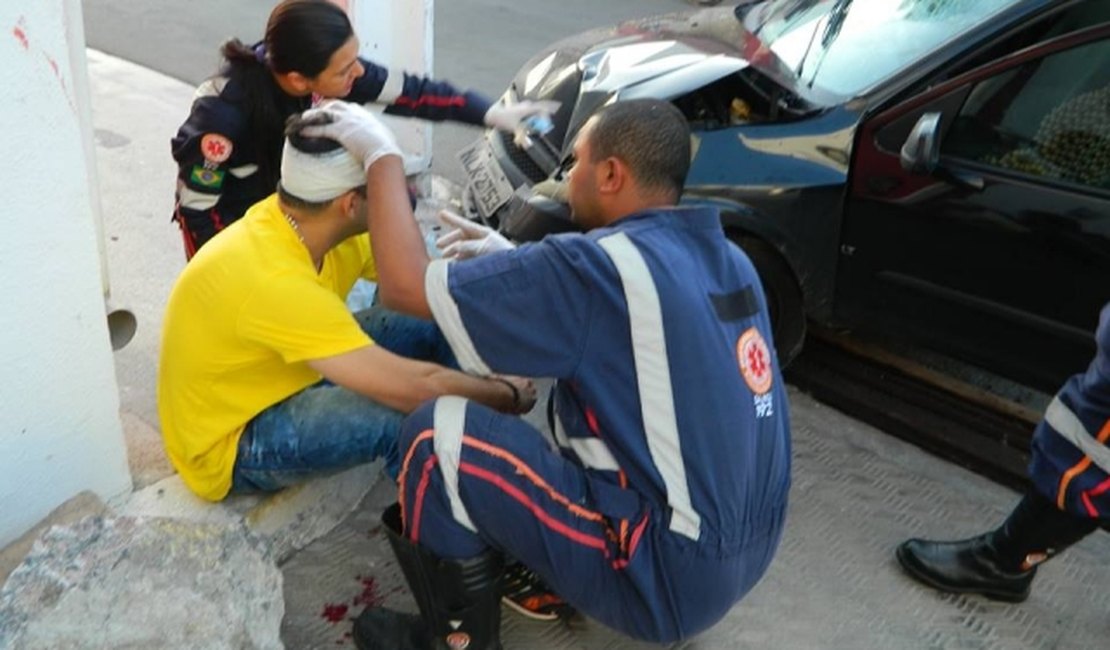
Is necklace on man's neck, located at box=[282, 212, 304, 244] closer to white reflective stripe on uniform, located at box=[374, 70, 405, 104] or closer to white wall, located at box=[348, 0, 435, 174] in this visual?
white reflective stripe on uniform, located at box=[374, 70, 405, 104]

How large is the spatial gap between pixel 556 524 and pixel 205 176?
62.3 inches

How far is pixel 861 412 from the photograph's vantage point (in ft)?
12.6

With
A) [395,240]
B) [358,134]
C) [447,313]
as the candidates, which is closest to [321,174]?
[358,134]

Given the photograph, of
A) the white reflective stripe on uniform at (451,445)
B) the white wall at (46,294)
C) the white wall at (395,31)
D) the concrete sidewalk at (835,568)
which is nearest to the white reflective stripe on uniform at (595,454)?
the white reflective stripe on uniform at (451,445)

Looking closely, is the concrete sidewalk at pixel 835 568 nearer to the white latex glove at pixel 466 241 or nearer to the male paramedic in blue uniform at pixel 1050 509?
the male paramedic in blue uniform at pixel 1050 509

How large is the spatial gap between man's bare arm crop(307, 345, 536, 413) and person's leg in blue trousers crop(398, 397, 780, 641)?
0.64ft

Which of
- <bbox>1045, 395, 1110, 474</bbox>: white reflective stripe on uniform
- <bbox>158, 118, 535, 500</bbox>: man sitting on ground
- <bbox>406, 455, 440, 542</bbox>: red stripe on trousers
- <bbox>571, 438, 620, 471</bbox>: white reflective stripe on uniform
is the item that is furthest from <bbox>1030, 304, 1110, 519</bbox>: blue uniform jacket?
<bbox>406, 455, 440, 542</bbox>: red stripe on trousers

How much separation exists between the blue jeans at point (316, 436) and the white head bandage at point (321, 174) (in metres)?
→ 0.51

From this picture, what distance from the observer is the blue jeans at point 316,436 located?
267 cm

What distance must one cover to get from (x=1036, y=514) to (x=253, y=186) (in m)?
2.39

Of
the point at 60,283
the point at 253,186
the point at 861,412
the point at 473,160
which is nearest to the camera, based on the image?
the point at 60,283

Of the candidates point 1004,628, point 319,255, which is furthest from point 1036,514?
point 319,255

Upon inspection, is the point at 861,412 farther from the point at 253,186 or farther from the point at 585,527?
the point at 253,186

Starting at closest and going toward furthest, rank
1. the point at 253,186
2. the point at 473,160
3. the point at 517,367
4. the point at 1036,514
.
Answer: the point at 517,367, the point at 1036,514, the point at 253,186, the point at 473,160
